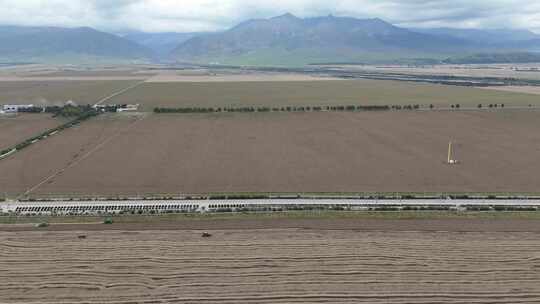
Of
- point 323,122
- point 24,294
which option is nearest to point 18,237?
point 24,294

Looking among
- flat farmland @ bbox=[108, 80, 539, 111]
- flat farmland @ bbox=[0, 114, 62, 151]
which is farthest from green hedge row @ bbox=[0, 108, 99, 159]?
flat farmland @ bbox=[108, 80, 539, 111]

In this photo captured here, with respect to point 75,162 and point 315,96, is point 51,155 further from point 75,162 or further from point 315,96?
point 315,96

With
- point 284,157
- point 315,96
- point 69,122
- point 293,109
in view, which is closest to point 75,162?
point 284,157

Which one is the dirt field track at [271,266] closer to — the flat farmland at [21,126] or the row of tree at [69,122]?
the row of tree at [69,122]

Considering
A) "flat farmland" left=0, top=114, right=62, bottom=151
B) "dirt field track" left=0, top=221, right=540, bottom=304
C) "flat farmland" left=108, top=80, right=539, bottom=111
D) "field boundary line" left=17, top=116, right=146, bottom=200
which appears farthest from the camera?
"flat farmland" left=108, top=80, right=539, bottom=111

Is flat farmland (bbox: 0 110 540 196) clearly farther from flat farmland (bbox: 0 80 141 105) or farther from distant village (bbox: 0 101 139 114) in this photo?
flat farmland (bbox: 0 80 141 105)

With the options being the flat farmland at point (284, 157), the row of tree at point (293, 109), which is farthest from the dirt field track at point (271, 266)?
the row of tree at point (293, 109)
